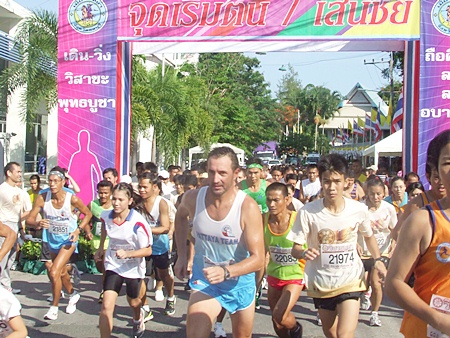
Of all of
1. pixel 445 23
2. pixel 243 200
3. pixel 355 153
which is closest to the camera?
pixel 243 200

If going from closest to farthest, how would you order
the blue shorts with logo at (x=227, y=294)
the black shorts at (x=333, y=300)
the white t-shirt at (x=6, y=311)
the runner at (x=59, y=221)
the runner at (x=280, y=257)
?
the white t-shirt at (x=6, y=311), the blue shorts with logo at (x=227, y=294), the black shorts at (x=333, y=300), the runner at (x=280, y=257), the runner at (x=59, y=221)

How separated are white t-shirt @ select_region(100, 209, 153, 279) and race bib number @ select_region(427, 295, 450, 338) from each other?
4.13 m

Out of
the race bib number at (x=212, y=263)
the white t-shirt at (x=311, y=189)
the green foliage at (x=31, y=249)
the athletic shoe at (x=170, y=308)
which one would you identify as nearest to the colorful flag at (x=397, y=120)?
the white t-shirt at (x=311, y=189)

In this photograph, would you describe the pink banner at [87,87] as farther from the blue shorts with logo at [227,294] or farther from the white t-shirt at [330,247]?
the blue shorts with logo at [227,294]

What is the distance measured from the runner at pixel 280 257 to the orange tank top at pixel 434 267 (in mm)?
3376

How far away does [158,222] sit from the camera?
8.01 meters

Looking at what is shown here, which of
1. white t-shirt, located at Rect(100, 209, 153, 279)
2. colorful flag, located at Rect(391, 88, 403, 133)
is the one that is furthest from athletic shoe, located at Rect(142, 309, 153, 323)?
colorful flag, located at Rect(391, 88, 403, 133)

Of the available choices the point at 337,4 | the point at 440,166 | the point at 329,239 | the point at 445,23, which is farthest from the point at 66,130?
the point at 440,166

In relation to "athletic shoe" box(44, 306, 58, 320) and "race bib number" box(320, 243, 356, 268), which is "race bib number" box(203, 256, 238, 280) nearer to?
"race bib number" box(320, 243, 356, 268)

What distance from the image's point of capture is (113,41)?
476 inches

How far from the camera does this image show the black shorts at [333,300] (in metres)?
5.09

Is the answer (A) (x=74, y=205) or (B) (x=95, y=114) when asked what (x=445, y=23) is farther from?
(A) (x=74, y=205)

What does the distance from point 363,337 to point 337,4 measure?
6702 mm

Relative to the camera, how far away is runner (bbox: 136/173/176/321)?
25.6 feet
